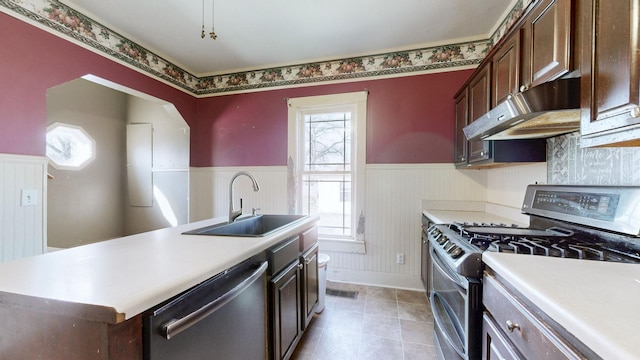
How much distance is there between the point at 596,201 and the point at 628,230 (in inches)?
8.1

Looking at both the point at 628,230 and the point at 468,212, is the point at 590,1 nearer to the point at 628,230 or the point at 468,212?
the point at 628,230

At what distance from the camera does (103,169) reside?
3764 mm

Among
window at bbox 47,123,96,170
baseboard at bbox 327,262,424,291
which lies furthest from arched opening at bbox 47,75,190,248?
baseboard at bbox 327,262,424,291

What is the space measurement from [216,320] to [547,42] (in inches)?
76.3

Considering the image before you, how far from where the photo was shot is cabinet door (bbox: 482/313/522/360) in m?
0.85

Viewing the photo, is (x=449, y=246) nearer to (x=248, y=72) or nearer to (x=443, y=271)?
(x=443, y=271)

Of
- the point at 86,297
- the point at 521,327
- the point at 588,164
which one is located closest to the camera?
the point at 86,297

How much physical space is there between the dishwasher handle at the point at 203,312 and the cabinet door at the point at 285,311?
29cm

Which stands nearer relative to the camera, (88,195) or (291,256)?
(291,256)

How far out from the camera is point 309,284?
1.88 metres

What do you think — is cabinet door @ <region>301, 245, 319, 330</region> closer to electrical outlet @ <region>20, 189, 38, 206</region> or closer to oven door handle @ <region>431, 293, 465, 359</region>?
oven door handle @ <region>431, 293, 465, 359</region>

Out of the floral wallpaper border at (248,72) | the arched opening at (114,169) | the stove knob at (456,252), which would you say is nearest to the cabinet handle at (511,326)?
the stove knob at (456,252)

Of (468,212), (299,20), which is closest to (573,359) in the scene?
(468,212)

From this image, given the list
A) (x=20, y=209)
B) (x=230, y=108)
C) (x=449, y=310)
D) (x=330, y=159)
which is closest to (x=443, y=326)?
(x=449, y=310)
